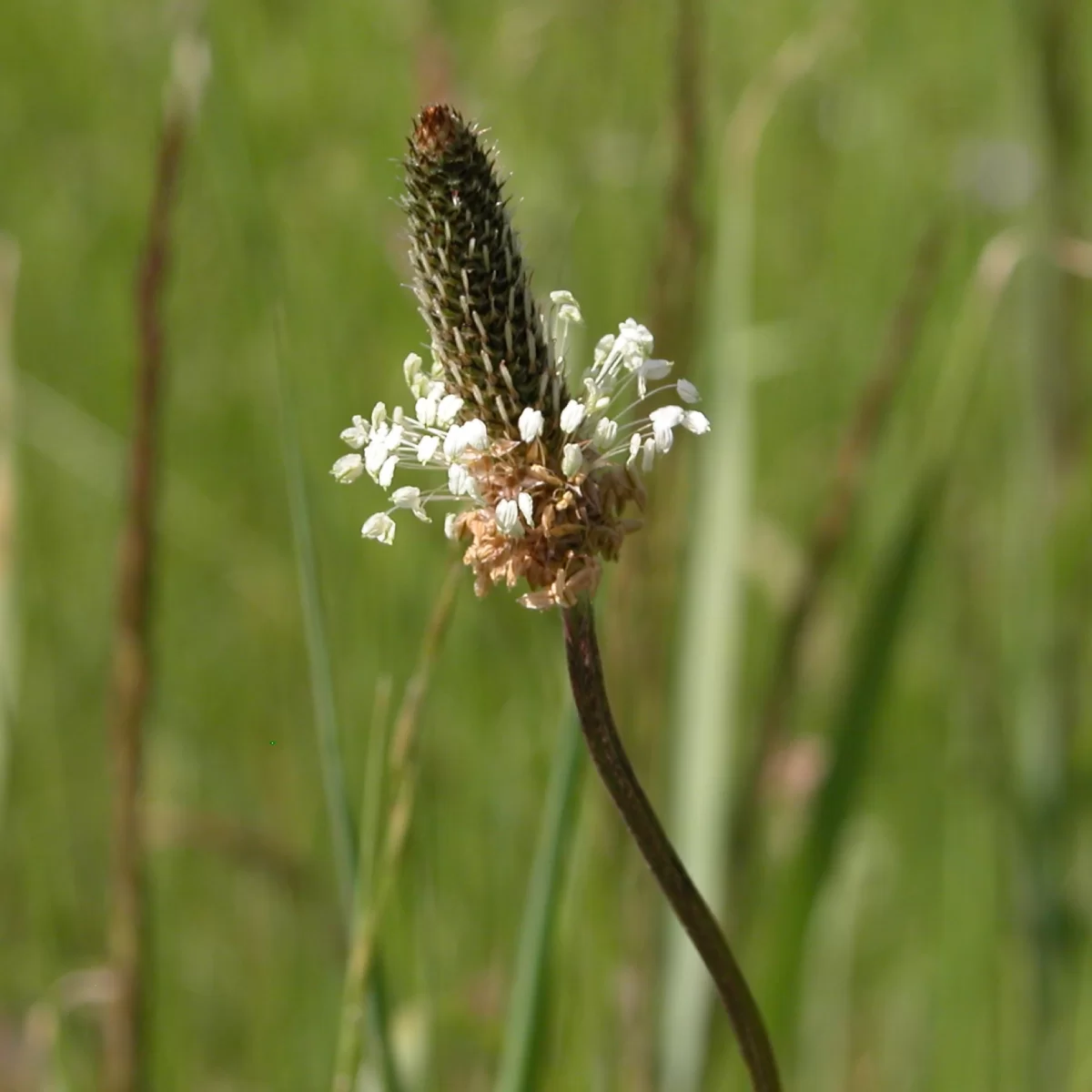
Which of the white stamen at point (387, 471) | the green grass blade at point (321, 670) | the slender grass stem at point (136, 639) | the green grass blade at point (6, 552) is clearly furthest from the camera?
the green grass blade at point (6, 552)

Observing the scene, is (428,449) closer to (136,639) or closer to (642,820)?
(642,820)

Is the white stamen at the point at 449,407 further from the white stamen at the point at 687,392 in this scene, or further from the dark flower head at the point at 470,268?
the white stamen at the point at 687,392

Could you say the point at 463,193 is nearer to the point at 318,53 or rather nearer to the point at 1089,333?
the point at 1089,333

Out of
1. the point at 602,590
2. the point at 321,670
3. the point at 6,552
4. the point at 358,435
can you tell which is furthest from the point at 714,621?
the point at 6,552

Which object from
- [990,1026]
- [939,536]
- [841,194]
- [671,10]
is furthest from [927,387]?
[990,1026]

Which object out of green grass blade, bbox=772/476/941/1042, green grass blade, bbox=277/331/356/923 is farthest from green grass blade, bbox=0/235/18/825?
green grass blade, bbox=772/476/941/1042

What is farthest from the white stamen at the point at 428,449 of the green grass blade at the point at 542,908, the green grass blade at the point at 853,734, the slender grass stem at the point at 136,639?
the green grass blade at the point at 853,734
